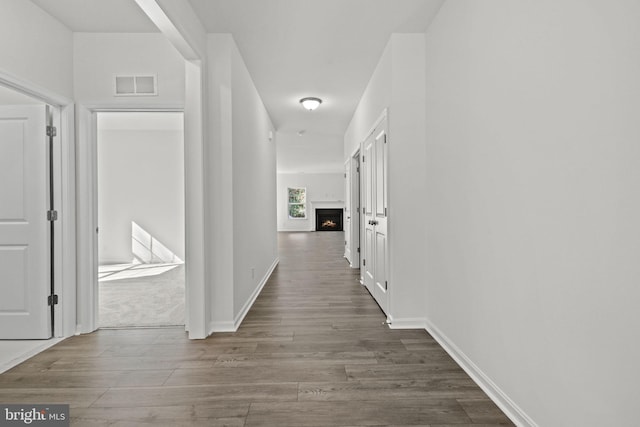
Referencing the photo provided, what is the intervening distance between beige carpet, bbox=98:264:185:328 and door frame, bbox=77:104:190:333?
0.92ft

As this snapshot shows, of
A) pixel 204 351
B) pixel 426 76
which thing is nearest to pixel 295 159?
pixel 426 76

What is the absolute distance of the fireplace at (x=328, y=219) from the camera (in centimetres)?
1437

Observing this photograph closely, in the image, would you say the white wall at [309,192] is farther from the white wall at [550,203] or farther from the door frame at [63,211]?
the white wall at [550,203]

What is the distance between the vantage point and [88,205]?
9.47 feet

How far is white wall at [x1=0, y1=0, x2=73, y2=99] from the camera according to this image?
2.24m

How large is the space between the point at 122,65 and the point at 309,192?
11435 millimetres

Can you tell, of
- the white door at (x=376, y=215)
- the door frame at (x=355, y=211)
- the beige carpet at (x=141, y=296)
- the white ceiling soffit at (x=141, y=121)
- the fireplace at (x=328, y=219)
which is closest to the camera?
the beige carpet at (x=141, y=296)

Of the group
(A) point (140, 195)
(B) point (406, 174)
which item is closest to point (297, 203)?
(A) point (140, 195)

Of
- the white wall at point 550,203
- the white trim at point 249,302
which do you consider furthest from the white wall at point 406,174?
the white trim at point 249,302

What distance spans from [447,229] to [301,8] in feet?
6.99

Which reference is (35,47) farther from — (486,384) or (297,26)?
(486,384)

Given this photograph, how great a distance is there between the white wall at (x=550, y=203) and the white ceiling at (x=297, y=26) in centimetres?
67

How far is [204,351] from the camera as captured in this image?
2.46 m

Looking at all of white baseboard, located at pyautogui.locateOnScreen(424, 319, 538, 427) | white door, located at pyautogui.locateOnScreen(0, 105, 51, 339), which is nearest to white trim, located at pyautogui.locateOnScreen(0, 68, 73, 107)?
white door, located at pyautogui.locateOnScreen(0, 105, 51, 339)
